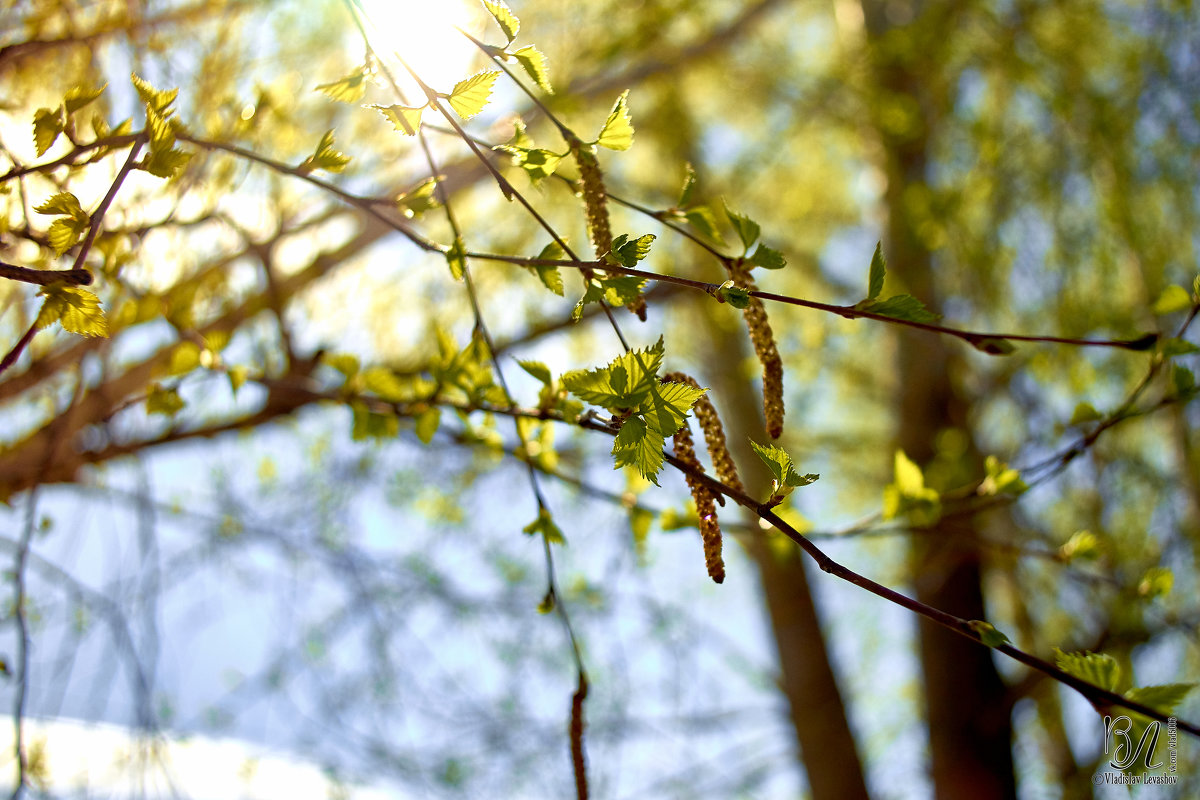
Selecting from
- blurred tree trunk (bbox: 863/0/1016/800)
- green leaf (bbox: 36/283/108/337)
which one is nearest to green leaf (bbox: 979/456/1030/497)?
green leaf (bbox: 36/283/108/337)

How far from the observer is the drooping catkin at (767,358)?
0.49 metres

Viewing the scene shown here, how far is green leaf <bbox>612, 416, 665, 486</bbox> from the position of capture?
1.38 feet

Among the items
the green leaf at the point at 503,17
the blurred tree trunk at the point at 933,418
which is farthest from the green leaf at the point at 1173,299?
the blurred tree trunk at the point at 933,418

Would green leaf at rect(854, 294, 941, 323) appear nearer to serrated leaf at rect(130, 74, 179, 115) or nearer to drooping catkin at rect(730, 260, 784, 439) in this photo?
drooping catkin at rect(730, 260, 784, 439)

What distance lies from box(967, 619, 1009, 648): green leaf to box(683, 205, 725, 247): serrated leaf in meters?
0.28

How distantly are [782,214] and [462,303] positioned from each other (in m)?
1.36

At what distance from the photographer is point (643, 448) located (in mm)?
427

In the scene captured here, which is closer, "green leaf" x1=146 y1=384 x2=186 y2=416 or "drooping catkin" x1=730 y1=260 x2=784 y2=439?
"drooping catkin" x1=730 y1=260 x2=784 y2=439

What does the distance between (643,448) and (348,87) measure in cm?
31

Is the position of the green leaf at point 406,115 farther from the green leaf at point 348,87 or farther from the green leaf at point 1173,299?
the green leaf at point 1173,299

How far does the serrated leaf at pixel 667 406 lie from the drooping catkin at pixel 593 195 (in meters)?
0.09

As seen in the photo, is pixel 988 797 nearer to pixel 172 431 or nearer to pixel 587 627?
pixel 587 627

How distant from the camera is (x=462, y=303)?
2369 mm

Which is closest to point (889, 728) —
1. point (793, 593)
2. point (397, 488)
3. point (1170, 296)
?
point (793, 593)
